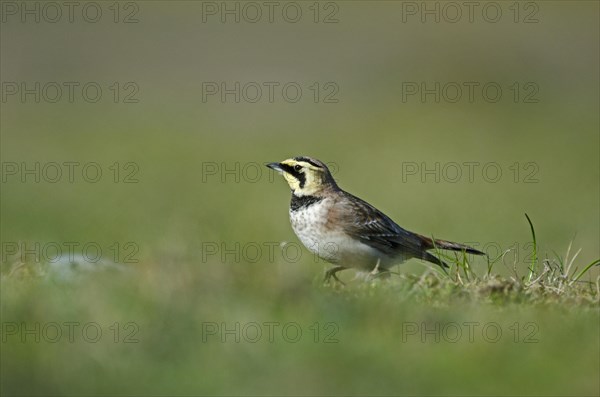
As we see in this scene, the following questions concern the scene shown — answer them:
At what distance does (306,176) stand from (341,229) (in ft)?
1.98

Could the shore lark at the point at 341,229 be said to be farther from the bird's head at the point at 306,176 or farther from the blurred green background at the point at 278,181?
the blurred green background at the point at 278,181

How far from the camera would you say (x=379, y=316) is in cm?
643

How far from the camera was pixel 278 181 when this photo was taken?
2072 centimetres

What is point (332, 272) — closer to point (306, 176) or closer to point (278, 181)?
point (306, 176)

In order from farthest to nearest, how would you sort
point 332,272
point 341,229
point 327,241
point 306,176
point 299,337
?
point 306,176 → point 341,229 → point 327,241 → point 332,272 → point 299,337

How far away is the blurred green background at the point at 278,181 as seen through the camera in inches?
231

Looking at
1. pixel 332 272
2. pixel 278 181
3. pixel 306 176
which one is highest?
pixel 306 176

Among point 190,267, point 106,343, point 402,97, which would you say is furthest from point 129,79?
point 106,343

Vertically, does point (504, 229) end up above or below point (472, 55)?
below

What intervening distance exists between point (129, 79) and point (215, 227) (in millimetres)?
17155

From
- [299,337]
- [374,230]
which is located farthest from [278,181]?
[299,337]

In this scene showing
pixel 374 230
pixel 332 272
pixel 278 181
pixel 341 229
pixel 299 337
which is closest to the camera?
pixel 299 337

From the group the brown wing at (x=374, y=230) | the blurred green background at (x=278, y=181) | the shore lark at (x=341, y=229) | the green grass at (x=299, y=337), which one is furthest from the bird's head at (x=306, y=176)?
the green grass at (x=299, y=337)

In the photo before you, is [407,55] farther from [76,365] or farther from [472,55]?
[76,365]
